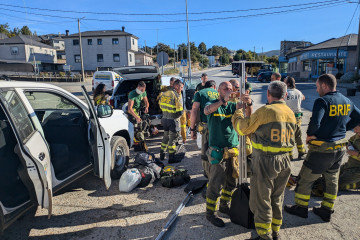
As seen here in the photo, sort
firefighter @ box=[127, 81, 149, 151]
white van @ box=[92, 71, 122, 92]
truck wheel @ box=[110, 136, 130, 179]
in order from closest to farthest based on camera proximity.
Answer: truck wheel @ box=[110, 136, 130, 179]
firefighter @ box=[127, 81, 149, 151]
white van @ box=[92, 71, 122, 92]

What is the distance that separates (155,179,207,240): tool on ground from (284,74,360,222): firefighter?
61.9 inches

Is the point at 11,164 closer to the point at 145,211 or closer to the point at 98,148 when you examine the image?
the point at 98,148

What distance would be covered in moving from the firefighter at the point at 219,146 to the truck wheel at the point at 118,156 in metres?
2.03

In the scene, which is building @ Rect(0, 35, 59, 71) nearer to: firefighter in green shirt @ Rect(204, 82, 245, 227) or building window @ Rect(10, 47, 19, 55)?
building window @ Rect(10, 47, 19, 55)

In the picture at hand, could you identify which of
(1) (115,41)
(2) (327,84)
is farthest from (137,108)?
(1) (115,41)

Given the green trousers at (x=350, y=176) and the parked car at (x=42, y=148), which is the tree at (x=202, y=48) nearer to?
the parked car at (x=42, y=148)

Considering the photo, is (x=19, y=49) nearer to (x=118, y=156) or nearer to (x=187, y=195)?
(x=118, y=156)

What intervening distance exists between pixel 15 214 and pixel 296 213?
3.53m

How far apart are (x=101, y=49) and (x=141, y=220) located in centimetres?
4818

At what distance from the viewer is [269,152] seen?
270cm

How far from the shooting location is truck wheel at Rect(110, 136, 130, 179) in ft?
15.2

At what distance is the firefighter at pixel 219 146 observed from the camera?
3.22 meters

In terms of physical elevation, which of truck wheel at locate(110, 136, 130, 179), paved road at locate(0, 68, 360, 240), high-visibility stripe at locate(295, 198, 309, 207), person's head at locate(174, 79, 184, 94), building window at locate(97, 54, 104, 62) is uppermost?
building window at locate(97, 54, 104, 62)

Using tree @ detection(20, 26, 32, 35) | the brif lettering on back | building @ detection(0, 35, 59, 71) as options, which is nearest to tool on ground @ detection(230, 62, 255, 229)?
the brif lettering on back
